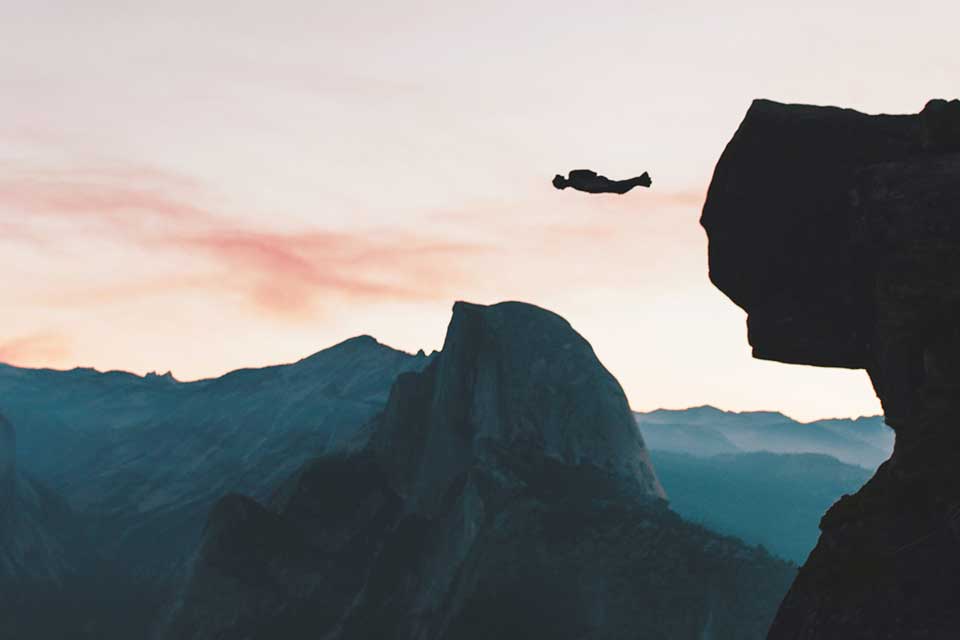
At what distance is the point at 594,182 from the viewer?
49000 mm

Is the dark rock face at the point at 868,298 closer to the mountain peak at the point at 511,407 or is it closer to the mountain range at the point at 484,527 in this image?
the mountain range at the point at 484,527

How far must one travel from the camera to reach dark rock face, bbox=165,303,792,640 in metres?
126

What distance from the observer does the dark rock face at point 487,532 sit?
125562 mm

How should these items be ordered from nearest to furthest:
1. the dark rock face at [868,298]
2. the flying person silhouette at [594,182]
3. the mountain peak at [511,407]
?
the dark rock face at [868,298] < the flying person silhouette at [594,182] < the mountain peak at [511,407]

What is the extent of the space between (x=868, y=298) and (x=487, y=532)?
83.2 m

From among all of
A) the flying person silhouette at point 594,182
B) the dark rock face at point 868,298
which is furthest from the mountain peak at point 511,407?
the flying person silhouette at point 594,182

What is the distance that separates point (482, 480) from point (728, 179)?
83.2 meters

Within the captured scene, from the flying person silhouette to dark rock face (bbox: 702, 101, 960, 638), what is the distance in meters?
10.1

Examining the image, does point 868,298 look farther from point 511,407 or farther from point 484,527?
point 511,407

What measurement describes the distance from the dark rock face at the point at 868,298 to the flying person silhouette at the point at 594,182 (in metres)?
10.1

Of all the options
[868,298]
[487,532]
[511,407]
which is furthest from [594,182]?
[511,407]

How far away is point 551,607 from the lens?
125812mm

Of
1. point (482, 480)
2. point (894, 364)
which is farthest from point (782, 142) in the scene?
point (482, 480)

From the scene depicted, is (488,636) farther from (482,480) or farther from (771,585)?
(771,585)
